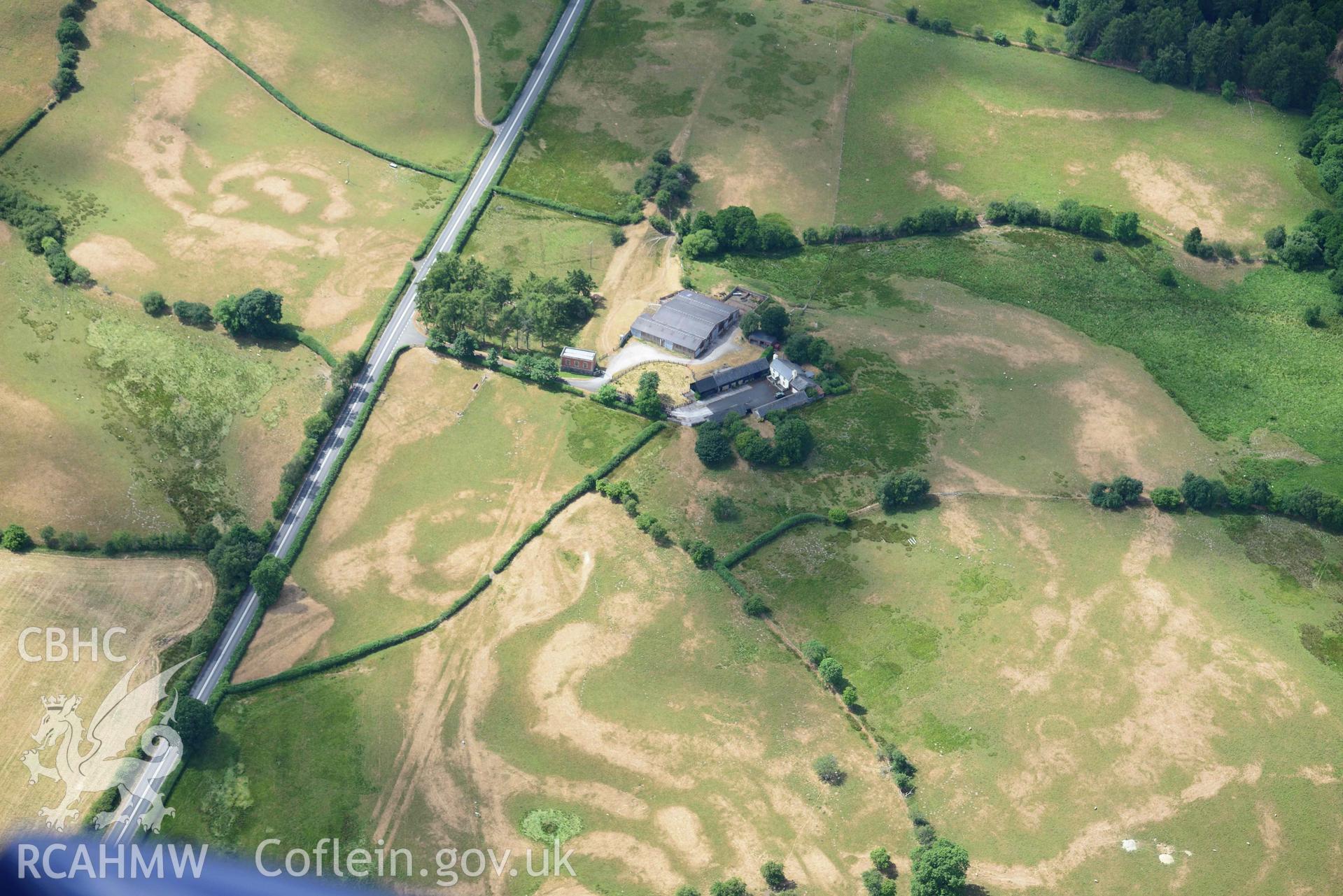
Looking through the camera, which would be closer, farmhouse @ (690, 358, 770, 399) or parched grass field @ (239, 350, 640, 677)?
parched grass field @ (239, 350, 640, 677)

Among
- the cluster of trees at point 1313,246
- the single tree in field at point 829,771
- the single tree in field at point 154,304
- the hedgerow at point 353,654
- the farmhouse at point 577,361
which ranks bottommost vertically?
the hedgerow at point 353,654

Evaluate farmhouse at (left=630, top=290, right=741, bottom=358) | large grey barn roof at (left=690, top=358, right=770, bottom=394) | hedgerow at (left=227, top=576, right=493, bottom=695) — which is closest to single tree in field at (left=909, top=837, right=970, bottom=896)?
hedgerow at (left=227, top=576, right=493, bottom=695)

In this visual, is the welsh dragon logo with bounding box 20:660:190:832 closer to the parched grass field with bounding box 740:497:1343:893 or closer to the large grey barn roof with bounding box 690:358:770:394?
the parched grass field with bounding box 740:497:1343:893

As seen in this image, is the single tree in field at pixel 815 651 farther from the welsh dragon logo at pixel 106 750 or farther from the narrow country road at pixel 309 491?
the welsh dragon logo at pixel 106 750

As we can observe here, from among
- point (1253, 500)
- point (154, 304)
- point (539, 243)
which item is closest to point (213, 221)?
point (154, 304)

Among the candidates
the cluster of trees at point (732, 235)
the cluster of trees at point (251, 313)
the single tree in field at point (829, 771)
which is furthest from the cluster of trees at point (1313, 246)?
the cluster of trees at point (251, 313)

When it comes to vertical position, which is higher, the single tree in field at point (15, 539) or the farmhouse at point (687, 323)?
the farmhouse at point (687, 323)

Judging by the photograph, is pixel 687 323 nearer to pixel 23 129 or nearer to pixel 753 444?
pixel 753 444

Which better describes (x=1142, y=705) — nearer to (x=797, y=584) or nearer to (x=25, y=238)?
(x=797, y=584)
